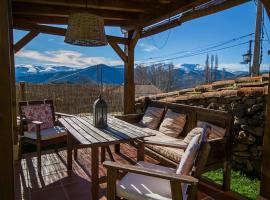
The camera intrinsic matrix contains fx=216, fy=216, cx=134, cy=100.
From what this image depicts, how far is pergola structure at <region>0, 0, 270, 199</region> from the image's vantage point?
141 centimetres

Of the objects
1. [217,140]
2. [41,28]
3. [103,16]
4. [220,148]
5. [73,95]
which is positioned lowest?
[220,148]

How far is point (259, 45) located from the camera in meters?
5.45

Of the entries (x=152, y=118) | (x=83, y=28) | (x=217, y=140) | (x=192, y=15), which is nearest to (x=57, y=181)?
(x=152, y=118)

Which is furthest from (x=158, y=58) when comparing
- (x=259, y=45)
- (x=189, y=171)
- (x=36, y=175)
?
(x=189, y=171)

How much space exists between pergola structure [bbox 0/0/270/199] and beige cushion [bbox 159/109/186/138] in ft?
4.20

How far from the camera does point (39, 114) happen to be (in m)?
3.63

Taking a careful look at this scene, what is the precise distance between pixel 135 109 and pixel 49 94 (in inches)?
91.6

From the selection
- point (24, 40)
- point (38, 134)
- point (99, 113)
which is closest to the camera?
point (99, 113)

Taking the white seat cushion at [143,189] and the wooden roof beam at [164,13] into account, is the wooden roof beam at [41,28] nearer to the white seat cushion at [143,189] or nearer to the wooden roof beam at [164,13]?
the wooden roof beam at [164,13]

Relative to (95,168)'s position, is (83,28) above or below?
above

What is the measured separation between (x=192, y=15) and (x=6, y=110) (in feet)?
9.99

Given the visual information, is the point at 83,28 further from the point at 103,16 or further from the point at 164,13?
the point at 103,16

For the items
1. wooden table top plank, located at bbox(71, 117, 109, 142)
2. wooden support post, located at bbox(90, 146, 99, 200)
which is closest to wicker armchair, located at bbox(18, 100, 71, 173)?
wooden table top plank, located at bbox(71, 117, 109, 142)

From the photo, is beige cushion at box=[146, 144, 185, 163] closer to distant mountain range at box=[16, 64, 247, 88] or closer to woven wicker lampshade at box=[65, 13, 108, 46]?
woven wicker lampshade at box=[65, 13, 108, 46]
